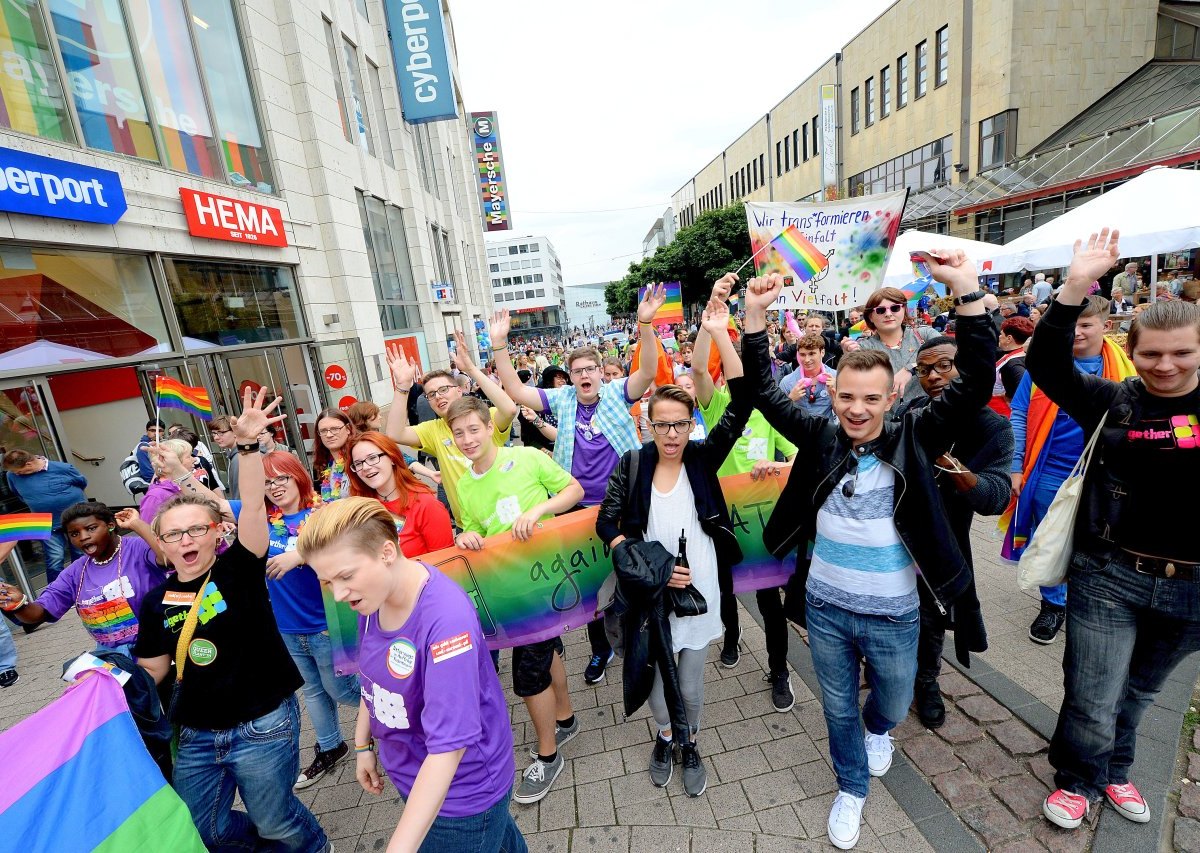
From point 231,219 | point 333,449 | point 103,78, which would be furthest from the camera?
point 231,219

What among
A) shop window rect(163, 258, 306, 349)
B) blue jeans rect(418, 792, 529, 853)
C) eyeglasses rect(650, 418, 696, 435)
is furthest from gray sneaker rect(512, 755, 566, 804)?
shop window rect(163, 258, 306, 349)

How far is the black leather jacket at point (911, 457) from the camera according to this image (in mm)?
2074

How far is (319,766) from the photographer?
3389mm

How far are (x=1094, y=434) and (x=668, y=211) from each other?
99.6 meters

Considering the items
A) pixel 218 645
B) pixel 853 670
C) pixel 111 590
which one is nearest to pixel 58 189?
pixel 111 590

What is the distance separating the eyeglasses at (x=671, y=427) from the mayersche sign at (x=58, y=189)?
8.25 metres

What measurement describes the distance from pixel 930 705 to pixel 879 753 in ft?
1.79

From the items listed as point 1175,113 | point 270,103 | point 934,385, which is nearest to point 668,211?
point 1175,113

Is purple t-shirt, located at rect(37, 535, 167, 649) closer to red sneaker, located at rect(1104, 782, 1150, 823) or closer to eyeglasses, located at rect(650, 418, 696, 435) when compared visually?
eyeglasses, located at rect(650, 418, 696, 435)

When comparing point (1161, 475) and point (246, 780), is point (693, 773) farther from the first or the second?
point (1161, 475)

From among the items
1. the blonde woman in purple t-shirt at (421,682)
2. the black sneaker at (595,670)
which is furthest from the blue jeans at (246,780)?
the black sneaker at (595,670)

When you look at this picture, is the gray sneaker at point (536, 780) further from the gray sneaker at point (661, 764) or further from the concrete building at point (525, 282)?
the concrete building at point (525, 282)

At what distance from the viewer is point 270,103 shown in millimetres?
11055

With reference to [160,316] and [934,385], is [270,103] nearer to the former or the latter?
[160,316]
